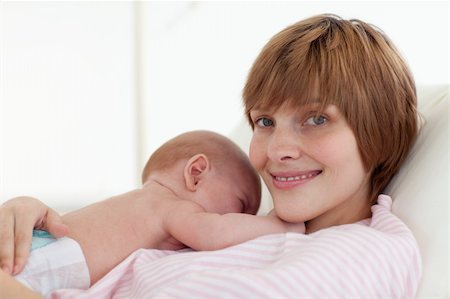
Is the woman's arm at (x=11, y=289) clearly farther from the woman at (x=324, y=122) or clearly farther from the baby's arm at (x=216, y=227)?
the baby's arm at (x=216, y=227)

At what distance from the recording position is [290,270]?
1.04 metres

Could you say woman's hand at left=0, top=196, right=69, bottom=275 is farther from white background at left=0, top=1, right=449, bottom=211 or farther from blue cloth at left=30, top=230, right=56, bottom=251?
white background at left=0, top=1, right=449, bottom=211

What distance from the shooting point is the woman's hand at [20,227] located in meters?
1.17

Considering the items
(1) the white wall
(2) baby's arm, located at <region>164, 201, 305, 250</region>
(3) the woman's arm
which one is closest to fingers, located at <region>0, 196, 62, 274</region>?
(3) the woman's arm

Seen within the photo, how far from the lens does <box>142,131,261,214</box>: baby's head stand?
1.49 metres

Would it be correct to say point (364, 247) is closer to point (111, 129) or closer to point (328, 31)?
point (328, 31)

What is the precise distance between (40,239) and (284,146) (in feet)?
1.57

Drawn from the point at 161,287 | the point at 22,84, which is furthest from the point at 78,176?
the point at 161,287

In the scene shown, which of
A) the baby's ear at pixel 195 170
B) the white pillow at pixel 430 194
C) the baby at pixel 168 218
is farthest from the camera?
the baby's ear at pixel 195 170

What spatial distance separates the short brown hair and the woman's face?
25mm

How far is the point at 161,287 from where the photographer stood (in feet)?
3.64

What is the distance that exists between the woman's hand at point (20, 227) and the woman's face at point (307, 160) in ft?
1.35

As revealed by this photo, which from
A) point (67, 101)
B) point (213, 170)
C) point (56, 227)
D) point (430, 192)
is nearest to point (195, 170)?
point (213, 170)

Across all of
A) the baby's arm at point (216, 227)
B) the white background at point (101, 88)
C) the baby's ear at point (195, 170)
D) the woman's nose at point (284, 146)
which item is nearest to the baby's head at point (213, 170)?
the baby's ear at point (195, 170)
